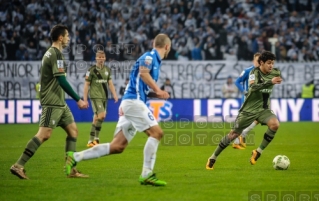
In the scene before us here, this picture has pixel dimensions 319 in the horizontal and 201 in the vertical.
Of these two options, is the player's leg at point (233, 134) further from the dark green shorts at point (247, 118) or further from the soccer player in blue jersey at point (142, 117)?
the soccer player in blue jersey at point (142, 117)

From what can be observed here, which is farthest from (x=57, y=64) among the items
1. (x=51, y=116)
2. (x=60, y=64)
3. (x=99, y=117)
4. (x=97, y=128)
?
(x=99, y=117)

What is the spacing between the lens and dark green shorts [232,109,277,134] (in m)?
11.8

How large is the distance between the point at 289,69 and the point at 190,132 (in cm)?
838

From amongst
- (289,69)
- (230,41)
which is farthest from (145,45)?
(289,69)

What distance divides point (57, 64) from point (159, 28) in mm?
20396

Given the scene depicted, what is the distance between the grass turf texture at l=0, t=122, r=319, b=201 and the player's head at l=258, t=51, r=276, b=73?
72.5 inches

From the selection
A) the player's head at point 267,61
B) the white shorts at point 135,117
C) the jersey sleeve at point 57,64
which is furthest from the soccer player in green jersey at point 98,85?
the white shorts at point 135,117

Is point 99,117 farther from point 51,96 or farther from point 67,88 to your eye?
point 67,88

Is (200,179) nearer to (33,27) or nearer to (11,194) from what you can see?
(11,194)

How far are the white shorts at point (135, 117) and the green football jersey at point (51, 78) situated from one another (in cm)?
134

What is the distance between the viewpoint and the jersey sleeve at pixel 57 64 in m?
9.79

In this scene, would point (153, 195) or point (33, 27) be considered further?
point (33, 27)

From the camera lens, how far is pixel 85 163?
12.7 m

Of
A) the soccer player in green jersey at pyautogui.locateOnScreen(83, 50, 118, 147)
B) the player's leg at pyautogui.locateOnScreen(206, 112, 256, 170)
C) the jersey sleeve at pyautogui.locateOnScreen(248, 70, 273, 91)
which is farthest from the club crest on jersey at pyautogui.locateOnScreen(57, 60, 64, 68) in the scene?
the soccer player in green jersey at pyautogui.locateOnScreen(83, 50, 118, 147)
